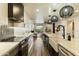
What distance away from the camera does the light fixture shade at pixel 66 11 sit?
169 cm

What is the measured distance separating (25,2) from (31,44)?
60 cm

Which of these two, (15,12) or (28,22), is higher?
(15,12)

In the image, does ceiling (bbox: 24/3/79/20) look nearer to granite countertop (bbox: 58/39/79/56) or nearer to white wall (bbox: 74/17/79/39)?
white wall (bbox: 74/17/79/39)

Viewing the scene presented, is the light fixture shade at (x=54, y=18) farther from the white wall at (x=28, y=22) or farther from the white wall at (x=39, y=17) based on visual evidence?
the white wall at (x=28, y=22)

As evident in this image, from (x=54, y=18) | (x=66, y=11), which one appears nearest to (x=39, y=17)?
(x=54, y=18)

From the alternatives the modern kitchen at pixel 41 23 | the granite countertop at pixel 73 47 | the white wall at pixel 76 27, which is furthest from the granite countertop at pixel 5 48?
the white wall at pixel 76 27

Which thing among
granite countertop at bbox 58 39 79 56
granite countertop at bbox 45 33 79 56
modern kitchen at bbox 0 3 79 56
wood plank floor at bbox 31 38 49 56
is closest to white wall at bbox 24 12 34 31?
modern kitchen at bbox 0 3 79 56

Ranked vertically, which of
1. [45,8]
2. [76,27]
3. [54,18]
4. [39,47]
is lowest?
[39,47]

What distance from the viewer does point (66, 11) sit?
1.73 meters

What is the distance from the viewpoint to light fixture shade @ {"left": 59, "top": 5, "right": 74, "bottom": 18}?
1689mm

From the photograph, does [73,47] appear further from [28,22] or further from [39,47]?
[28,22]

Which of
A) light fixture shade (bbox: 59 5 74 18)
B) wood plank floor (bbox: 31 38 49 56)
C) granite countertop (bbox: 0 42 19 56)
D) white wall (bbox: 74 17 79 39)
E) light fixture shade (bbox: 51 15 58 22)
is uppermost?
light fixture shade (bbox: 59 5 74 18)

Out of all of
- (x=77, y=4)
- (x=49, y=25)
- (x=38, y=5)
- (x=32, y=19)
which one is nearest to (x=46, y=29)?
(x=49, y=25)

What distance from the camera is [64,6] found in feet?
5.45
